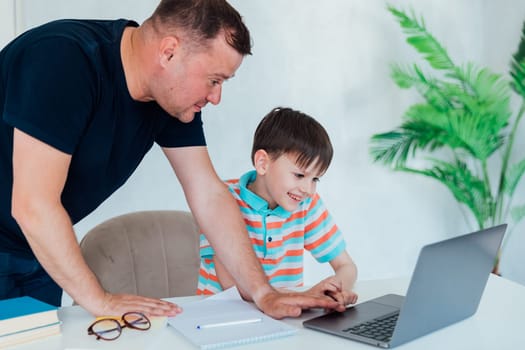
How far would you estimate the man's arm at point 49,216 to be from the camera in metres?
1.26

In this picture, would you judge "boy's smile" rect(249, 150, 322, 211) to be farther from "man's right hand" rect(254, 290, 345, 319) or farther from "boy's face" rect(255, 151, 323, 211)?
"man's right hand" rect(254, 290, 345, 319)

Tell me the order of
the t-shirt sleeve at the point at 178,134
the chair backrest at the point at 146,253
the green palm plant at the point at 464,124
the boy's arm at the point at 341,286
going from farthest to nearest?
the green palm plant at the point at 464,124
the chair backrest at the point at 146,253
the t-shirt sleeve at the point at 178,134
the boy's arm at the point at 341,286

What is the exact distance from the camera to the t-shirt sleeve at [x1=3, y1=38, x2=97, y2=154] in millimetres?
1263

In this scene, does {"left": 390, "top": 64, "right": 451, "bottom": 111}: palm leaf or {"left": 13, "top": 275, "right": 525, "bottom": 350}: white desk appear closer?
{"left": 13, "top": 275, "right": 525, "bottom": 350}: white desk

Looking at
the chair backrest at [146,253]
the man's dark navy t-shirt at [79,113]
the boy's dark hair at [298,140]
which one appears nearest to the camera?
the man's dark navy t-shirt at [79,113]

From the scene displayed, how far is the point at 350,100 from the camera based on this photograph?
358 centimetres

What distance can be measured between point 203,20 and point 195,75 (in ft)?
0.41

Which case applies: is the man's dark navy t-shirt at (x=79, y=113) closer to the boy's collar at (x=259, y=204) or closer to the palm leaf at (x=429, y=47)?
the boy's collar at (x=259, y=204)

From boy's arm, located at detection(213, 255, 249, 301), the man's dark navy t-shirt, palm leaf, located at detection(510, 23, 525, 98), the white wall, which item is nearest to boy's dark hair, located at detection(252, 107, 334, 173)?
the man's dark navy t-shirt

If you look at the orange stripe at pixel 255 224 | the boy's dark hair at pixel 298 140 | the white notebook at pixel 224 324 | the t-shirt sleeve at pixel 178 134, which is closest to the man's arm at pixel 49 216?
the white notebook at pixel 224 324

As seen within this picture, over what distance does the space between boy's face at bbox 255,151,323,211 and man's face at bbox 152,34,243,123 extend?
36 cm

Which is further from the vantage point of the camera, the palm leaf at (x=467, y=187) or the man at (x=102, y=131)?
the palm leaf at (x=467, y=187)

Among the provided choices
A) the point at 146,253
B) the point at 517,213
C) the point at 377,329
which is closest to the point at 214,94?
the point at 377,329

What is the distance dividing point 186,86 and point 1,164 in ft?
1.55
